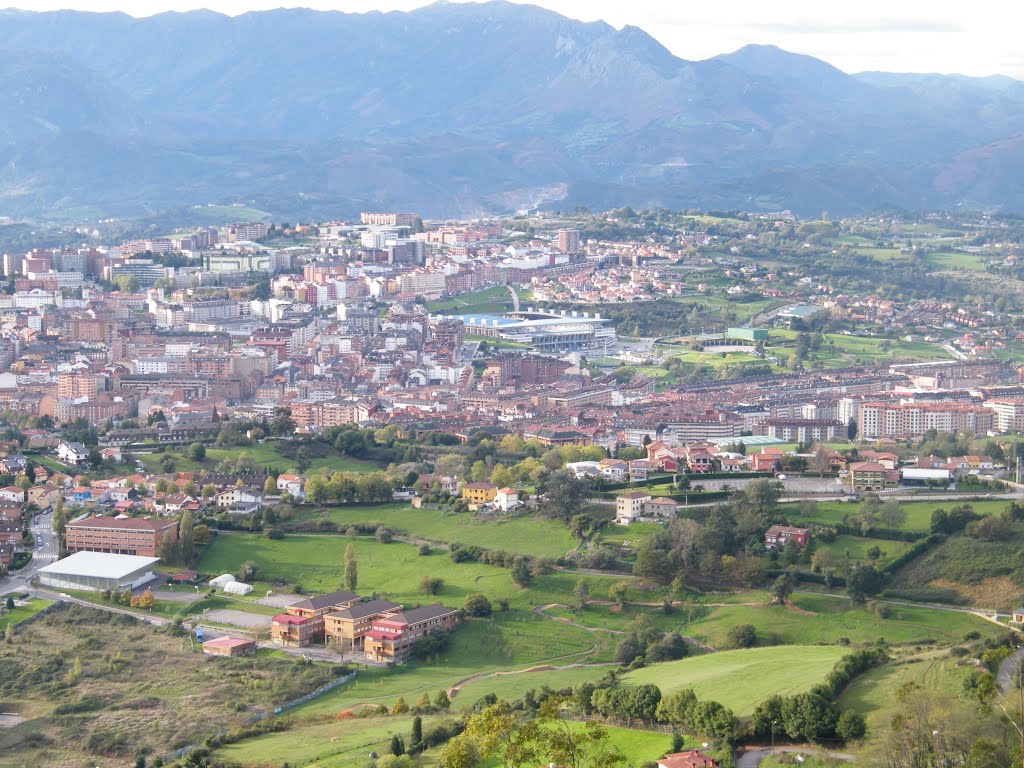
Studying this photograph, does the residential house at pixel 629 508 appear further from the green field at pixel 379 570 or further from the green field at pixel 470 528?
the green field at pixel 379 570

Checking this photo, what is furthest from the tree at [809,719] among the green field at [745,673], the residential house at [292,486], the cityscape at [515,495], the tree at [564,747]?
the residential house at [292,486]

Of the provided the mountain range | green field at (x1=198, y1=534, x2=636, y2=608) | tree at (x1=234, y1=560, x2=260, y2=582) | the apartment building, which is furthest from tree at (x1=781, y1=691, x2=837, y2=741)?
the mountain range

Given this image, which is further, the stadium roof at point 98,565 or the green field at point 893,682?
the stadium roof at point 98,565

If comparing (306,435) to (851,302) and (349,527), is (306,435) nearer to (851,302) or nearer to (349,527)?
(349,527)

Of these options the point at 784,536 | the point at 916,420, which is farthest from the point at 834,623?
the point at 916,420

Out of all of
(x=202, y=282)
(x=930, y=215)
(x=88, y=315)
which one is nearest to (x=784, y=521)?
(x=88, y=315)

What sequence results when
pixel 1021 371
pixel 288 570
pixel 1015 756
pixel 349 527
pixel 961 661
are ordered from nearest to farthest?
pixel 1015 756, pixel 961 661, pixel 288 570, pixel 349 527, pixel 1021 371

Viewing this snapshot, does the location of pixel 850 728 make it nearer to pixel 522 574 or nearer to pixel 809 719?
pixel 809 719
